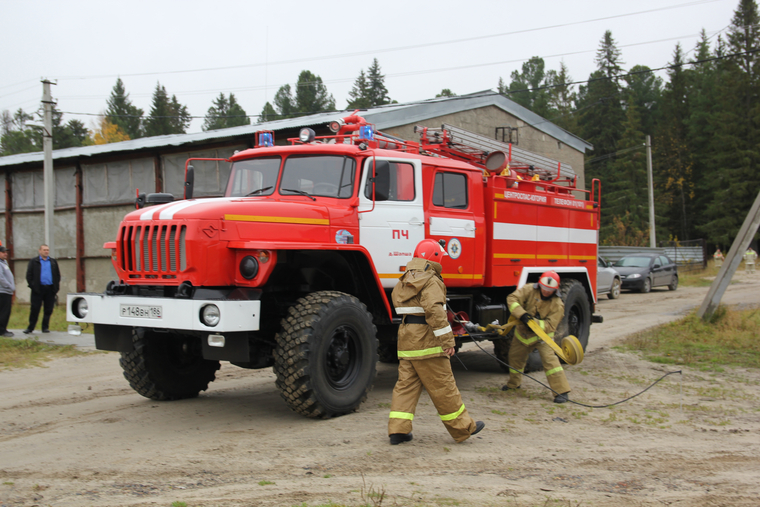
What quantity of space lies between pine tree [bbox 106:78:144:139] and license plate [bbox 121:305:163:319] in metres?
75.3

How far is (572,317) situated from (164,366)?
255 inches

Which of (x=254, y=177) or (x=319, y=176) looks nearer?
(x=319, y=176)

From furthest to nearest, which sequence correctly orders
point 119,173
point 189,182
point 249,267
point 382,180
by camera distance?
point 119,173 < point 189,182 < point 382,180 < point 249,267

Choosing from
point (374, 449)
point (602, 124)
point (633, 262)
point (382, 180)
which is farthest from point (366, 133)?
point (602, 124)

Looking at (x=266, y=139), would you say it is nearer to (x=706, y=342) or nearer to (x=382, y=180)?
(x=382, y=180)

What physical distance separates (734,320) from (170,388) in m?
11.2

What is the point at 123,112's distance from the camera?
84.0 m

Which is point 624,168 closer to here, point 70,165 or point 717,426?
point 70,165

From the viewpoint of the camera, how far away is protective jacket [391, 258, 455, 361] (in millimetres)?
5566

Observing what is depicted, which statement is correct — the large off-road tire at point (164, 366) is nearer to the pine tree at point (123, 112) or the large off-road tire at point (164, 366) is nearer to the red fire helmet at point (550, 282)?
the red fire helmet at point (550, 282)

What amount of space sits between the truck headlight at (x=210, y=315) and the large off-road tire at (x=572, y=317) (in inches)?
219

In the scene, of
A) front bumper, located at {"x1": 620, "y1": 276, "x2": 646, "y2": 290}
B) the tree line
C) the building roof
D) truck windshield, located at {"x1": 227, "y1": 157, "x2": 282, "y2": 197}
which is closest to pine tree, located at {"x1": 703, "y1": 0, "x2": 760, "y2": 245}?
the tree line

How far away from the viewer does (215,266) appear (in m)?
5.97

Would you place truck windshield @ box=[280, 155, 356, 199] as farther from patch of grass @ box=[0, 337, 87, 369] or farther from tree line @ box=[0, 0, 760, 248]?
tree line @ box=[0, 0, 760, 248]
